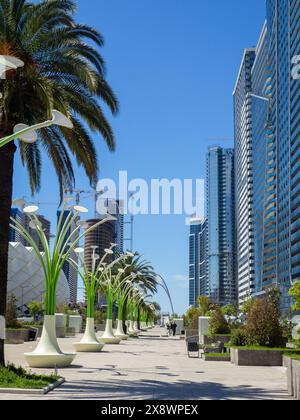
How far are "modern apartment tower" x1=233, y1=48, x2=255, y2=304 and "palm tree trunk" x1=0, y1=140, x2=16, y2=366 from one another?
126 metres

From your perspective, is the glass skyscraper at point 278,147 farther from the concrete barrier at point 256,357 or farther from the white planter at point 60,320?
the concrete barrier at point 256,357

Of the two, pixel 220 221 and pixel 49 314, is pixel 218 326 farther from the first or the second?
pixel 220 221

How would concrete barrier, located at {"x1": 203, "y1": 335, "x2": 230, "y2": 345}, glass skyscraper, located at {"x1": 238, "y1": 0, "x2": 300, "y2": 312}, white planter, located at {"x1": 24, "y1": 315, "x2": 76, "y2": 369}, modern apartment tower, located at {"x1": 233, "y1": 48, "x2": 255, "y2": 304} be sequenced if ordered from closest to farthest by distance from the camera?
white planter, located at {"x1": 24, "y1": 315, "x2": 76, "y2": 369} → concrete barrier, located at {"x1": 203, "y1": 335, "x2": 230, "y2": 345} → glass skyscraper, located at {"x1": 238, "y1": 0, "x2": 300, "y2": 312} → modern apartment tower, located at {"x1": 233, "y1": 48, "x2": 255, "y2": 304}

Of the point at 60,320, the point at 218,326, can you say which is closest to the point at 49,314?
the point at 218,326

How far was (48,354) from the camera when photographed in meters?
18.5

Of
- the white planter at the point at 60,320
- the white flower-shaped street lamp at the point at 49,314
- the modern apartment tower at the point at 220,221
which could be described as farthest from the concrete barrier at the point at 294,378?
the modern apartment tower at the point at 220,221

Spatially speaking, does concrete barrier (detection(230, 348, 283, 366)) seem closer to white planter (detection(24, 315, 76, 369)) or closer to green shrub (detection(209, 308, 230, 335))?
white planter (detection(24, 315, 76, 369))

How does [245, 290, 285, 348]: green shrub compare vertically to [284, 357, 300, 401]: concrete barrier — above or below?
above

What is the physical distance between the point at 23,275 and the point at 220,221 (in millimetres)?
90275

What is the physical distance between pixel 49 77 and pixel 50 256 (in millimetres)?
6708

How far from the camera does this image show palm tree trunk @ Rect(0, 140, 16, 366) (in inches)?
549

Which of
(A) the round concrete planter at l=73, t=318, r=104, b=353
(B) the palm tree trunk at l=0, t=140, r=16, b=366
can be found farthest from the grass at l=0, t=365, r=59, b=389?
(A) the round concrete planter at l=73, t=318, r=104, b=353
